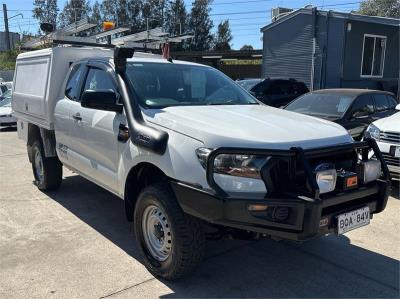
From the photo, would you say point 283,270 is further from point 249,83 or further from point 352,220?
point 249,83

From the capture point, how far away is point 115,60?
4.55m

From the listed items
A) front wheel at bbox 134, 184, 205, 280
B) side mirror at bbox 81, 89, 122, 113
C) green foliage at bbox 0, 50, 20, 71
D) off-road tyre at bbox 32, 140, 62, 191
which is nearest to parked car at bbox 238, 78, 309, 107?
off-road tyre at bbox 32, 140, 62, 191

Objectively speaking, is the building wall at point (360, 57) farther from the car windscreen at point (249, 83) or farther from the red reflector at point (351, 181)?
the red reflector at point (351, 181)

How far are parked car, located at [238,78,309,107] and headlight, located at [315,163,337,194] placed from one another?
10.5m

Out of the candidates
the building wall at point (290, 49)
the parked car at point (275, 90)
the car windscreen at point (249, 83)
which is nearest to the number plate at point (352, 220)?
the parked car at point (275, 90)

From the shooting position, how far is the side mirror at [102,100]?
14.0 feet

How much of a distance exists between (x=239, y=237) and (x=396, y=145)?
12.4 feet

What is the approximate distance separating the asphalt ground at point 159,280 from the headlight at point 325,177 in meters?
0.93

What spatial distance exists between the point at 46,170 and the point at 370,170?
4443 millimetres

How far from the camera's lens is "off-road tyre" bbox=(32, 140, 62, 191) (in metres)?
6.46

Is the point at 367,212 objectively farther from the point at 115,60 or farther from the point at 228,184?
the point at 115,60

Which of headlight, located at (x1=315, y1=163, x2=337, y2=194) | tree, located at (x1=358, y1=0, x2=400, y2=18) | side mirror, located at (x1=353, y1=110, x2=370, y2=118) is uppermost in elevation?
tree, located at (x1=358, y1=0, x2=400, y2=18)

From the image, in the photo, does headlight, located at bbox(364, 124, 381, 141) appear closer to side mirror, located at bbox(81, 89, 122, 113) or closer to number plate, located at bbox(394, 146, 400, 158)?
number plate, located at bbox(394, 146, 400, 158)

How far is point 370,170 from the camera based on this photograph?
385cm
